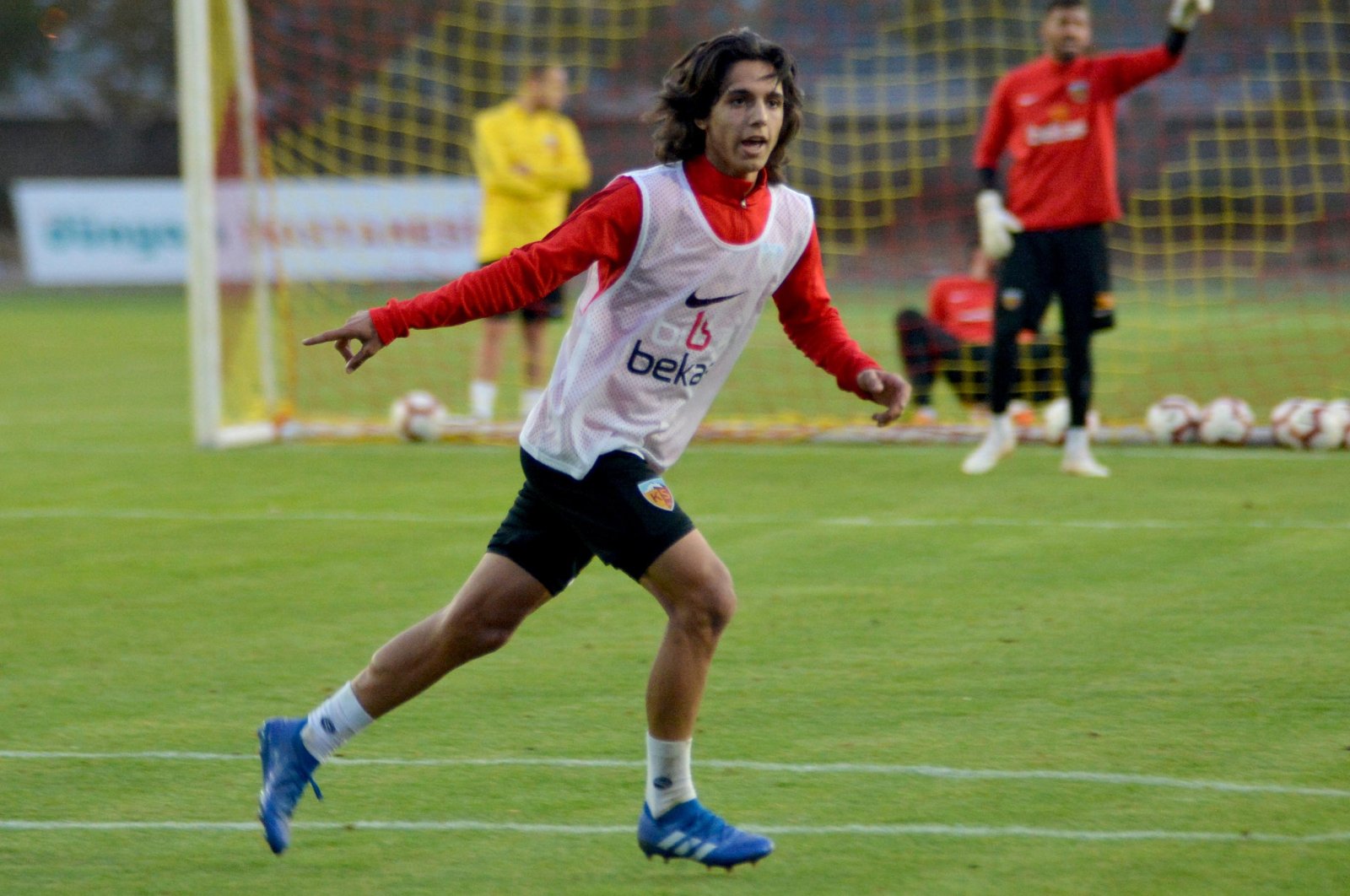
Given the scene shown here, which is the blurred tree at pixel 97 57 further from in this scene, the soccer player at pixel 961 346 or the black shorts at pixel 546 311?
the soccer player at pixel 961 346

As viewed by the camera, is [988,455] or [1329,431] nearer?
[988,455]

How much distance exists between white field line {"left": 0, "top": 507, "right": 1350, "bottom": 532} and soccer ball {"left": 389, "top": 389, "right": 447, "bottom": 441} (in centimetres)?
249

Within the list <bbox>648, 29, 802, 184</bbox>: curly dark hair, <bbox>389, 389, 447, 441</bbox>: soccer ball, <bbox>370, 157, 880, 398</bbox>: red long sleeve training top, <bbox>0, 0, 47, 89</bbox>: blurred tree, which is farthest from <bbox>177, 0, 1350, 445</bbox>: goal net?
<bbox>0, 0, 47, 89</bbox>: blurred tree

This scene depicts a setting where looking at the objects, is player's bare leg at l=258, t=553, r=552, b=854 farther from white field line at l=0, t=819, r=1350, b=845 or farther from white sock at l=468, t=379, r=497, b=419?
white sock at l=468, t=379, r=497, b=419

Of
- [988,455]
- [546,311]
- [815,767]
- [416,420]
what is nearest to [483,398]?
[416,420]

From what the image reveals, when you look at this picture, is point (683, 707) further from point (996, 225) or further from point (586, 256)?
point (996, 225)

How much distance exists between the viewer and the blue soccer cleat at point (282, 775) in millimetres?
3639

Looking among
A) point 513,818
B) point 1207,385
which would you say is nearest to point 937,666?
point 513,818

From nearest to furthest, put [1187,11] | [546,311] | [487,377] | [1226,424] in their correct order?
[1187,11] → [1226,424] → [546,311] → [487,377]

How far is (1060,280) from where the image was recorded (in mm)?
8664

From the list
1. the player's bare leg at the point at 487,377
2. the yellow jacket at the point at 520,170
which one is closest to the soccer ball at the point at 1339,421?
the yellow jacket at the point at 520,170

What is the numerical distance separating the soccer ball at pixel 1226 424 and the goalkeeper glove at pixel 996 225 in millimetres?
1885

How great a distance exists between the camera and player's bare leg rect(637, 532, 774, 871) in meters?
3.51

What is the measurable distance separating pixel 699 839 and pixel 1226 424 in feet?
23.1
